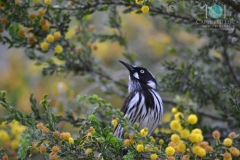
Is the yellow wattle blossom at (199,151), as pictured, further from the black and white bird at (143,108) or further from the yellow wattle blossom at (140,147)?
the black and white bird at (143,108)

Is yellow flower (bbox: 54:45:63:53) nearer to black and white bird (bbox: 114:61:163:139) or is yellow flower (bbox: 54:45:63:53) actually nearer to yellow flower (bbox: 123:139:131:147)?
black and white bird (bbox: 114:61:163:139)

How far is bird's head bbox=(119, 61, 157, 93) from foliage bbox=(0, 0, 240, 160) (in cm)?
18

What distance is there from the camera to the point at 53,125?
2752mm

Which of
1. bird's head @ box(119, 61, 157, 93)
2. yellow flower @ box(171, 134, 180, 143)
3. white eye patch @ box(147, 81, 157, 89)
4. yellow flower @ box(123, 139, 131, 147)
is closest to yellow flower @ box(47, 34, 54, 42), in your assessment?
bird's head @ box(119, 61, 157, 93)

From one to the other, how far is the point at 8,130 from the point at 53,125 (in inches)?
61.5

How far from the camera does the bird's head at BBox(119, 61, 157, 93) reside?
449 cm

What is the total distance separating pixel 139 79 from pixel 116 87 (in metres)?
0.82

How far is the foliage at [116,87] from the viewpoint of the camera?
2.47 metres

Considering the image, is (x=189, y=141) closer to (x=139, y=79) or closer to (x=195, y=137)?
(x=195, y=137)

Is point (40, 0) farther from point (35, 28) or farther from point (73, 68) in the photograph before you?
point (73, 68)

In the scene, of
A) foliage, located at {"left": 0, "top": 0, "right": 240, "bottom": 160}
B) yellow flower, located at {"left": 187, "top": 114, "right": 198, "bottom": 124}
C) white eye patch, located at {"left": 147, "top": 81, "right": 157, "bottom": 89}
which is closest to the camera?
yellow flower, located at {"left": 187, "top": 114, "right": 198, "bottom": 124}

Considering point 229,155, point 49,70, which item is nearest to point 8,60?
point 49,70

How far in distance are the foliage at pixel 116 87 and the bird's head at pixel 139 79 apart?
0.60 feet

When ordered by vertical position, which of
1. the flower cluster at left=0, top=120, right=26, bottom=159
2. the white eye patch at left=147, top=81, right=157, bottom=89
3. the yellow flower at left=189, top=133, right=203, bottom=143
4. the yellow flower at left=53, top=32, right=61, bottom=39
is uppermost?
the yellow flower at left=53, top=32, right=61, bottom=39
